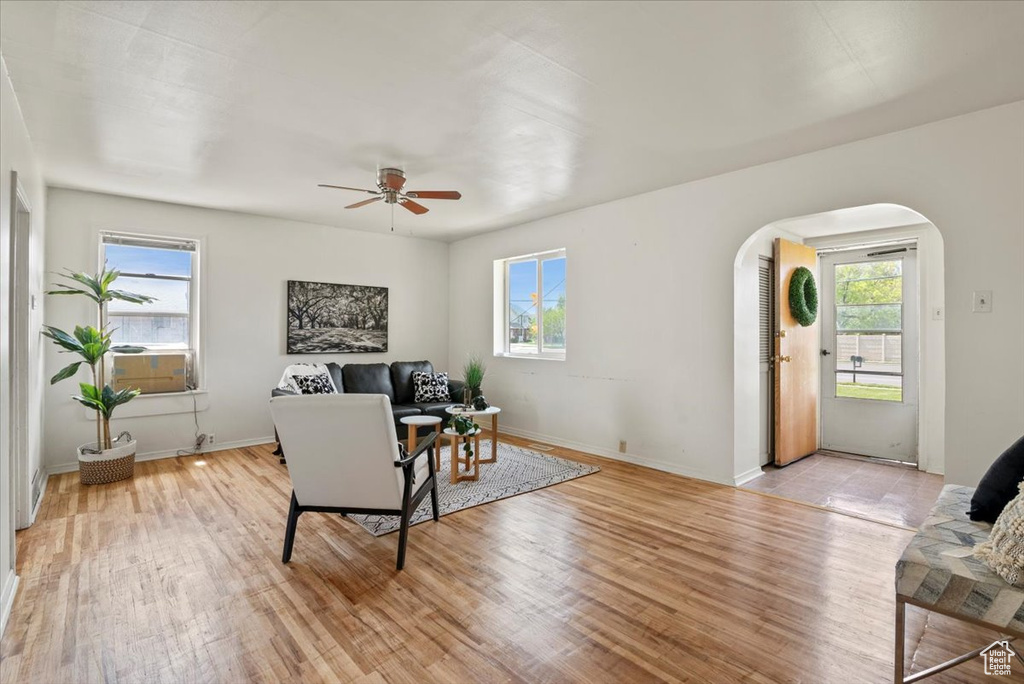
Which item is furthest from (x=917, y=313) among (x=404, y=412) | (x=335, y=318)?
(x=335, y=318)

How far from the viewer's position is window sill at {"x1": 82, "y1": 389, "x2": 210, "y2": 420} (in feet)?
15.4

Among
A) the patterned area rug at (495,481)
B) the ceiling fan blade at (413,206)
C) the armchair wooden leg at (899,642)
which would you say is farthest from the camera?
the ceiling fan blade at (413,206)

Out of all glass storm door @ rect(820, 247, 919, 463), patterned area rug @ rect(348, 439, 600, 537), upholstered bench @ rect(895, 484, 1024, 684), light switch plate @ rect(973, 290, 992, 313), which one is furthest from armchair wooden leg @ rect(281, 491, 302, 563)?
glass storm door @ rect(820, 247, 919, 463)

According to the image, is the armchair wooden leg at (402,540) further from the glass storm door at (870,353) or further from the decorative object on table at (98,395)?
the glass storm door at (870,353)

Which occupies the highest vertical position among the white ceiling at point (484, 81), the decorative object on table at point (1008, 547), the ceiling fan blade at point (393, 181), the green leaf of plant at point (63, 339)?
the white ceiling at point (484, 81)

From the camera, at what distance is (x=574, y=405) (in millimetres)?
5312

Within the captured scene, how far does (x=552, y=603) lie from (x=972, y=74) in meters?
3.31

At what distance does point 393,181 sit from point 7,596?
3.17 m

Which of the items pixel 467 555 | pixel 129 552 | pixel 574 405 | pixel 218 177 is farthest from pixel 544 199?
pixel 129 552

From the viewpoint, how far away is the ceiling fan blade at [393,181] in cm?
375

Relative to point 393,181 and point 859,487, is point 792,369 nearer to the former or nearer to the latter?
point 859,487

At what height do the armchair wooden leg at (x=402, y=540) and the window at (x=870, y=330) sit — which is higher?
the window at (x=870, y=330)

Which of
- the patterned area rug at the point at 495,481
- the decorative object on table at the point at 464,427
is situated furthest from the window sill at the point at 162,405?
the decorative object on table at the point at 464,427

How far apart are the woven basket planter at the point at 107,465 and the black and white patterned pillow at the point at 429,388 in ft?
8.76
